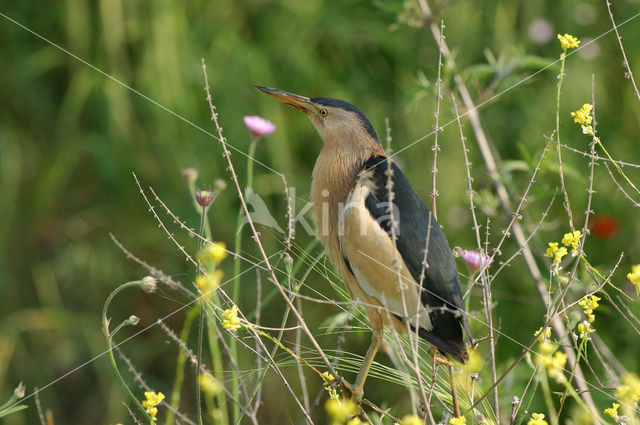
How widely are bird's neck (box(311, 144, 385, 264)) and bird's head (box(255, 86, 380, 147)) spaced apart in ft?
0.09

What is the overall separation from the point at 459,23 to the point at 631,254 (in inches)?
31.2

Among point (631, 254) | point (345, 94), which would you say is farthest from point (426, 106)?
point (631, 254)

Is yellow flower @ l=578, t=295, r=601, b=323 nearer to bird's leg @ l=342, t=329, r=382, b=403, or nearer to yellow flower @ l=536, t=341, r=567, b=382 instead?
yellow flower @ l=536, t=341, r=567, b=382

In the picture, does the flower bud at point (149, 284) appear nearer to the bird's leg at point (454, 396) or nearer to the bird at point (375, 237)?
the bird at point (375, 237)

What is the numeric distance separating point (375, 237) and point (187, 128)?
51.7 inches

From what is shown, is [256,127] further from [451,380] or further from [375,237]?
[451,380]

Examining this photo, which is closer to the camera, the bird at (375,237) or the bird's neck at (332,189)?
the bird at (375,237)

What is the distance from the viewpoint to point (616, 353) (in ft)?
6.45

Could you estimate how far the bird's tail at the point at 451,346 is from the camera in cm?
85

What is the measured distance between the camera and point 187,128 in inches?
84.4

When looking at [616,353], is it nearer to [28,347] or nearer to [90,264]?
[90,264]

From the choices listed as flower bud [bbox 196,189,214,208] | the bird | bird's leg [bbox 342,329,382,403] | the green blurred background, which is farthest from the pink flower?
the green blurred background

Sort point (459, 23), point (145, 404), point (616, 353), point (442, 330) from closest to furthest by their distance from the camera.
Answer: point (145, 404) < point (442, 330) < point (616, 353) < point (459, 23)

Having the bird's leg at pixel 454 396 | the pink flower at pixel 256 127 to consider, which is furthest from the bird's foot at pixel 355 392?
the pink flower at pixel 256 127
